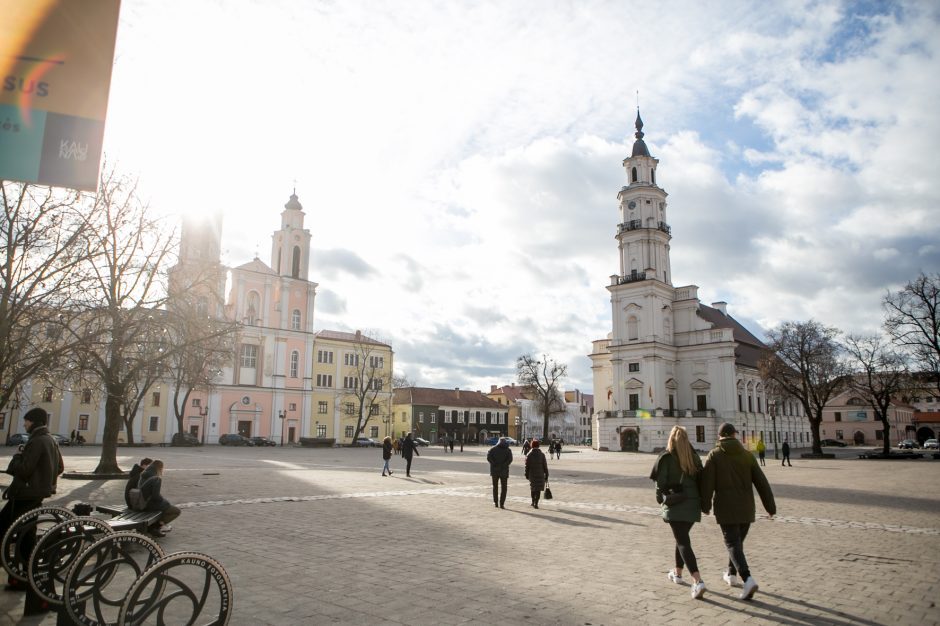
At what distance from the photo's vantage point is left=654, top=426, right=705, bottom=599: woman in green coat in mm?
6684

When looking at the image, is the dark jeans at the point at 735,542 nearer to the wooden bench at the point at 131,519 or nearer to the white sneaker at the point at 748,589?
the white sneaker at the point at 748,589

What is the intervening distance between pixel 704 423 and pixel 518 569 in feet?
208

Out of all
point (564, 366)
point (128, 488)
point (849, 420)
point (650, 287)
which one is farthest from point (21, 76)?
point (849, 420)

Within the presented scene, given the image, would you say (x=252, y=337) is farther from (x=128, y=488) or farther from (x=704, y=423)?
(x=128, y=488)

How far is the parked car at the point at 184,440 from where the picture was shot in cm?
5284

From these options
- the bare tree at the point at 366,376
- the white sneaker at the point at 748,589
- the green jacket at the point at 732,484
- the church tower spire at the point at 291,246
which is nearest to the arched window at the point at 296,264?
the church tower spire at the point at 291,246

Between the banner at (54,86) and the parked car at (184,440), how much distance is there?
5485 centimetres

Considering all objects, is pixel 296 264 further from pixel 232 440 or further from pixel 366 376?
pixel 232 440

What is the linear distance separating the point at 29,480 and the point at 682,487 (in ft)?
23.7

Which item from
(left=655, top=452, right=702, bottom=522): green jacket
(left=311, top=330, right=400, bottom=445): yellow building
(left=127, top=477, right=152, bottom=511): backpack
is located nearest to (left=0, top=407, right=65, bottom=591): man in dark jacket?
(left=127, top=477, right=152, bottom=511): backpack

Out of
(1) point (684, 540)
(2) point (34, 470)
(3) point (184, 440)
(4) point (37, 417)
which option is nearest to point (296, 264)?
(3) point (184, 440)

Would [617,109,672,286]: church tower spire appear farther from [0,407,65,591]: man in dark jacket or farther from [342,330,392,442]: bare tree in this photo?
[0,407,65,591]: man in dark jacket

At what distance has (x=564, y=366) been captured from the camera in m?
74.8

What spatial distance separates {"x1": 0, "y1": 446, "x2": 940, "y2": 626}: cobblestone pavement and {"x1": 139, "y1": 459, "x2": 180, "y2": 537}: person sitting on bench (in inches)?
14.4
